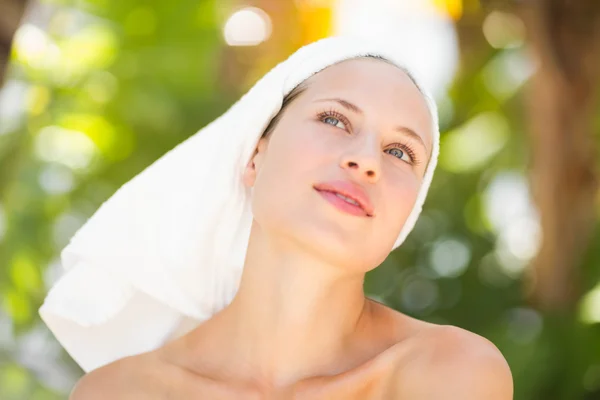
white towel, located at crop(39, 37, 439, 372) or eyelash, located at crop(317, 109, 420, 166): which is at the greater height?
eyelash, located at crop(317, 109, 420, 166)

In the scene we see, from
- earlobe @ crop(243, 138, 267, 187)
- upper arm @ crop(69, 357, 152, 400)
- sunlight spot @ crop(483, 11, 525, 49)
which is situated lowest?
upper arm @ crop(69, 357, 152, 400)

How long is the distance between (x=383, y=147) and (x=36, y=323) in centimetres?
380

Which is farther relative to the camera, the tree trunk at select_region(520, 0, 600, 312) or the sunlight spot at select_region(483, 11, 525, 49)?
the sunlight spot at select_region(483, 11, 525, 49)

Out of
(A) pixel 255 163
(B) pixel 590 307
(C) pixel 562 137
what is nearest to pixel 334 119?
(A) pixel 255 163

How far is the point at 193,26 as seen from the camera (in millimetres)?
5121

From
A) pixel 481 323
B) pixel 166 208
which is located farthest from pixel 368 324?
pixel 481 323

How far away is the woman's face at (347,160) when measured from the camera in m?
1.54

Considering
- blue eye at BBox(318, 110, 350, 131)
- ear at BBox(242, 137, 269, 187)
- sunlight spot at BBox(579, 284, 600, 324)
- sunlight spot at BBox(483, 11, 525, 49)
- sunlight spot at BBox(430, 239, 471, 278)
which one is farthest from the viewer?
sunlight spot at BBox(430, 239, 471, 278)

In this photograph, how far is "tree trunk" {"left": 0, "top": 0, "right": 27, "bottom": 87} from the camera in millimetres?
1882

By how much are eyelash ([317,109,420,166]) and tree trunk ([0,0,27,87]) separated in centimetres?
74

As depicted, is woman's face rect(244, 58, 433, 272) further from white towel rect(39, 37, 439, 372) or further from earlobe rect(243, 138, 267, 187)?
white towel rect(39, 37, 439, 372)

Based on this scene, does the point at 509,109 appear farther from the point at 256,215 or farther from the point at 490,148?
the point at 256,215

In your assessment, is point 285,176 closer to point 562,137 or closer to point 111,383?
point 111,383

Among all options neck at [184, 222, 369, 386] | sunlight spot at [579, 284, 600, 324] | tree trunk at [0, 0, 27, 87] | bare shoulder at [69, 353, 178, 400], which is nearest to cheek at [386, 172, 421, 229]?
neck at [184, 222, 369, 386]
